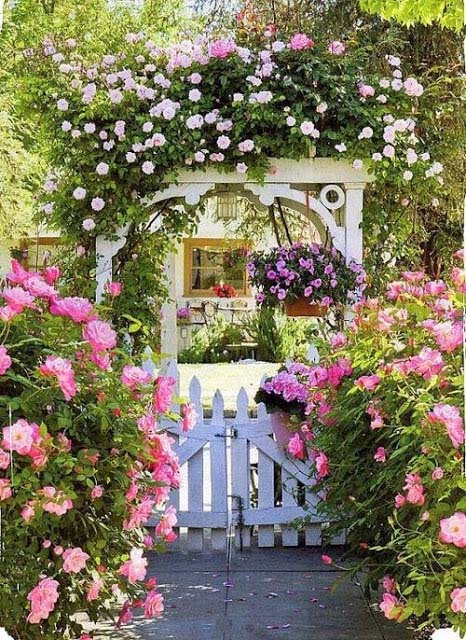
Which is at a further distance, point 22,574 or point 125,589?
point 125,589

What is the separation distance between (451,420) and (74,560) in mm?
1125

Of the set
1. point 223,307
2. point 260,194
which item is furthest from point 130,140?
point 223,307

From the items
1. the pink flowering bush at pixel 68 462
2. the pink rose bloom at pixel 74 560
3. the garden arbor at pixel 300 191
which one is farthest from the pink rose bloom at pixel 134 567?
the garden arbor at pixel 300 191

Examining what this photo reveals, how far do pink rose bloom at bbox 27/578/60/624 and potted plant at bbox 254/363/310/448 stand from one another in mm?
2558

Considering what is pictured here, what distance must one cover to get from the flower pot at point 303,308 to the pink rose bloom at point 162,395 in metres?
2.78

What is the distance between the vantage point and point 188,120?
229 inches

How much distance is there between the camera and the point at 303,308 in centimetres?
600

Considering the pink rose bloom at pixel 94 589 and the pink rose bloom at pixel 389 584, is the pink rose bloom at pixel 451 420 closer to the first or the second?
the pink rose bloom at pixel 389 584

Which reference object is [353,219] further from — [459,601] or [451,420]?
[459,601]

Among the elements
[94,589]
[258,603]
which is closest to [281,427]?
[258,603]

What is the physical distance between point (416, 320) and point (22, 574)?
1732 millimetres

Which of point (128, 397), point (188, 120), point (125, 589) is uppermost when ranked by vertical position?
point (188, 120)

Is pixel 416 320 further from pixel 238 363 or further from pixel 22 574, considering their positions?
pixel 238 363

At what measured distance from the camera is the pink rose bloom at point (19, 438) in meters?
2.61
